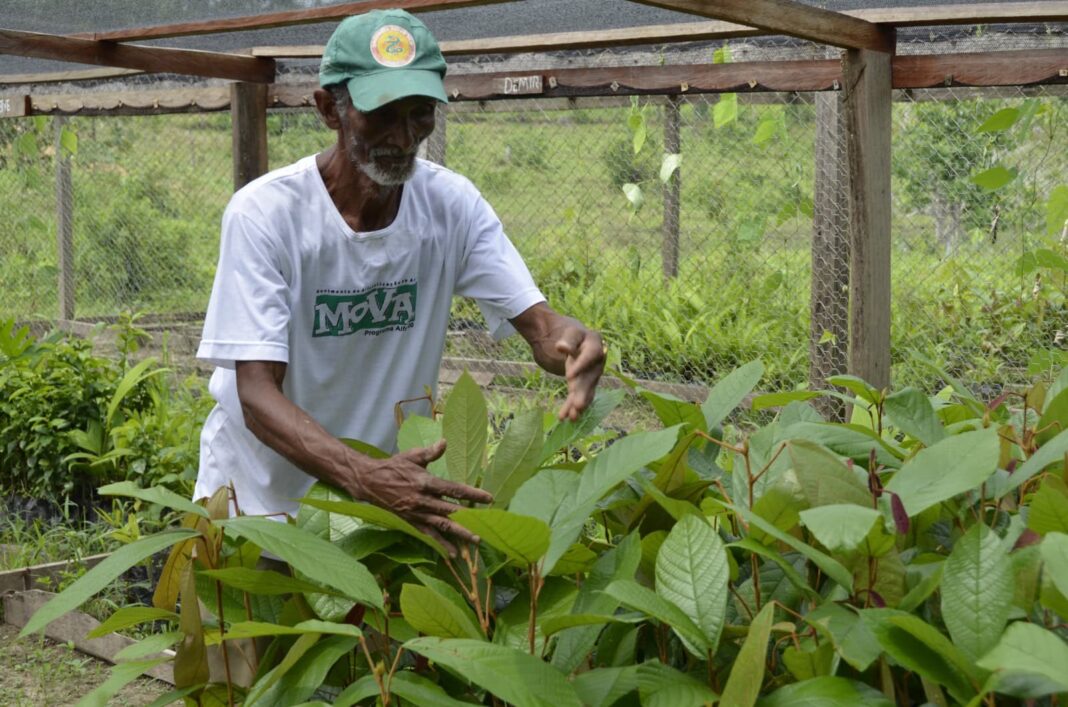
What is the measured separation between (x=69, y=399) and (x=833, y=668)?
546 centimetres

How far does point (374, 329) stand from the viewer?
98.1 inches

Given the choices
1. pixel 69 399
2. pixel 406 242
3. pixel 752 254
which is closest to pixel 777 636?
pixel 406 242

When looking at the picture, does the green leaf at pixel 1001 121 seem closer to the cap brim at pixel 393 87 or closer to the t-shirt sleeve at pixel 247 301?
the cap brim at pixel 393 87

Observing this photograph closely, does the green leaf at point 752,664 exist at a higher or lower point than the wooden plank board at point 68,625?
higher

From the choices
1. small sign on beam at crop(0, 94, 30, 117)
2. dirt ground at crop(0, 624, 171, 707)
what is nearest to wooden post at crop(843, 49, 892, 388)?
dirt ground at crop(0, 624, 171, 707)

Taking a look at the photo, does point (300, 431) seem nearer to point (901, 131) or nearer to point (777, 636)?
point (777, 636)

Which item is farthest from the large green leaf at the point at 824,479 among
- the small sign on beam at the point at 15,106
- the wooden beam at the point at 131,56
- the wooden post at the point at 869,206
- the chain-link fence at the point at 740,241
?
the small sign on beam at the point at 15,106

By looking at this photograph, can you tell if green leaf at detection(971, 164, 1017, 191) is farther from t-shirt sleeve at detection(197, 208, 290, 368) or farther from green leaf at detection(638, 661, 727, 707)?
green leaf at detection(638, 661, 727, 707)

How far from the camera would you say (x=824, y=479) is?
111 cm

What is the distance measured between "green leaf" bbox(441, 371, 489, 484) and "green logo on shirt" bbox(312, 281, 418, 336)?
108 centimetres

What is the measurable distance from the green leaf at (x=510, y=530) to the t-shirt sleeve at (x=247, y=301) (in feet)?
3.39

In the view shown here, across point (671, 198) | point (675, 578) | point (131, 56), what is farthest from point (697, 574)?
point (671, 198)

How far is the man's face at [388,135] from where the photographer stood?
7.29 feet

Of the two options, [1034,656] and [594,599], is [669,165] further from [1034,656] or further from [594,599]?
[1034,656]
